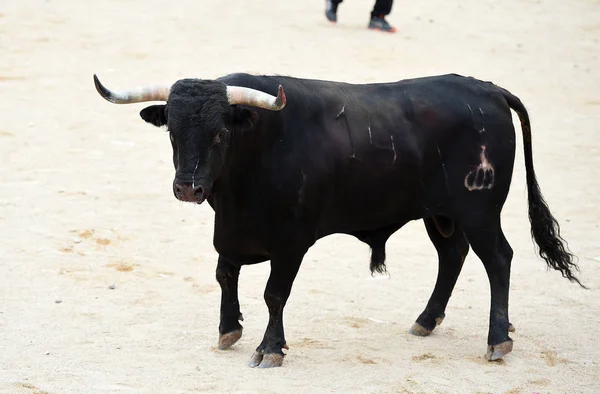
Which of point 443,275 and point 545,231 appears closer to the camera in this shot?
point 443,275

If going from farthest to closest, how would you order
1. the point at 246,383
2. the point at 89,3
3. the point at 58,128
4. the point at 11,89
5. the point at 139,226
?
1. the point at 89,3
2. the point at 11,89
3. the point at 58,128
4. the point at 139,226
5. the point at 246,383

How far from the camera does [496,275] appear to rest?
289 inches

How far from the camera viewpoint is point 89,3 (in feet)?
57.7

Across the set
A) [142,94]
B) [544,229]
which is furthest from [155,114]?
[544,229]

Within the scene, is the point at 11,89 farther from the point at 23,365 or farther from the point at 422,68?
the point at 23,365

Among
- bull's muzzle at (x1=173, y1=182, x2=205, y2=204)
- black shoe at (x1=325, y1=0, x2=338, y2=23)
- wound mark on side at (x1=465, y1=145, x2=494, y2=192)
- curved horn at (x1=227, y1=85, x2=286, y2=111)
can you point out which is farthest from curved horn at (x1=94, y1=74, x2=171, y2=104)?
black shoe at (x1=325, y1=0, x2=338, y2=23)

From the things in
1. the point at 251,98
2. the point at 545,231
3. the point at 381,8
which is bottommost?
the point at 381,8

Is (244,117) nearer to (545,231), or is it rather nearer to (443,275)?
(443,275)

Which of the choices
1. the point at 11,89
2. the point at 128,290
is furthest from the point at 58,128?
the point at 128,290

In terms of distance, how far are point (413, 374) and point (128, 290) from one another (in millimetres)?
2470

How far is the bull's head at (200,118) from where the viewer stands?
6.23 meters

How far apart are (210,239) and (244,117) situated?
3.41 meters

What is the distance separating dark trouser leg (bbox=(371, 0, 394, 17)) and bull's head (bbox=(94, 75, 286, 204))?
10767 millimetres

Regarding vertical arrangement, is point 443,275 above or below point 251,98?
below
